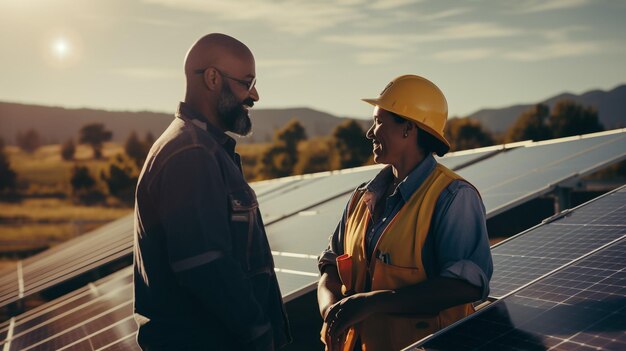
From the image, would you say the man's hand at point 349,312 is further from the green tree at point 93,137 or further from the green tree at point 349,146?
the green tree at point 93,137

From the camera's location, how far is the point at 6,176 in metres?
81.9

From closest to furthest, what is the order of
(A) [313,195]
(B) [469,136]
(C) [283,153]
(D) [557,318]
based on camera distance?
1. (D) [557,318]
2. (A) [313,195]
3. (B) [469,136]
4. (C) [283,153]

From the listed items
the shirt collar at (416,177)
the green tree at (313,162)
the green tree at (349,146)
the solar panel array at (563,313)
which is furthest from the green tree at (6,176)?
the solar panel array at (563,313)

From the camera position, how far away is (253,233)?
11.3 feet

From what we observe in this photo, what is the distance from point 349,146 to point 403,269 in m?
61.1

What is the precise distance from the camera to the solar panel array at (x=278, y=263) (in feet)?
18.5

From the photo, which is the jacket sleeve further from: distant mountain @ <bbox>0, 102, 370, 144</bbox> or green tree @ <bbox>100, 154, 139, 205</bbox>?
distant mountain @ <bbox>0, 102, 370, 144</bbox>

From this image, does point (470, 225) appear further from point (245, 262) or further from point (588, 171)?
point (588, 171)

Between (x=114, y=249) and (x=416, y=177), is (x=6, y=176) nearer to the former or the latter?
(x=114, y=249)

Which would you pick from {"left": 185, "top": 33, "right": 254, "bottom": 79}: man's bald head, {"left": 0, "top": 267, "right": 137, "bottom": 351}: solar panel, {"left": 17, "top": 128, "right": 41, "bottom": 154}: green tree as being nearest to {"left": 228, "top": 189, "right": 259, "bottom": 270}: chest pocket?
{"left": 185, "top": 33, "right": 254, "bottom": 79}: man's bald head

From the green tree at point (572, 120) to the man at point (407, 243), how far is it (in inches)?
2486

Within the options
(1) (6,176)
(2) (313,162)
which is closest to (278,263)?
(2) (313,162)

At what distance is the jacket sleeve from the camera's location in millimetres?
3078

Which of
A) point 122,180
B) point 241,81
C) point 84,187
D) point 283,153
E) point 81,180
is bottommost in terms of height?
point 84,187
